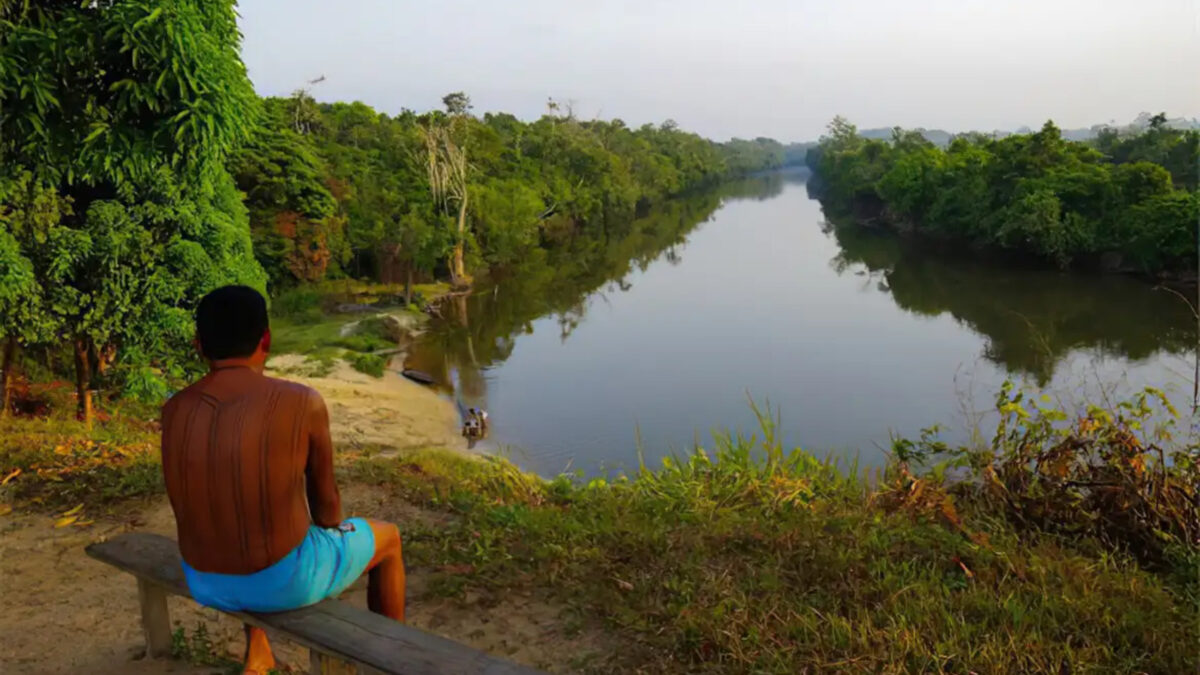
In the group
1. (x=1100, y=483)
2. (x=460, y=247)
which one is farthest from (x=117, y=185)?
(x=460, y=247)

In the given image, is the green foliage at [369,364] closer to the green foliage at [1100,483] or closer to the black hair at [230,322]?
the green foliage at [1100,483]

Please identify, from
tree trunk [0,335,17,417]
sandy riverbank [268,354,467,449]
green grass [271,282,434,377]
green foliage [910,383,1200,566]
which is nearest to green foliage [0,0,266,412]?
tree trunk [0,335,17,417]

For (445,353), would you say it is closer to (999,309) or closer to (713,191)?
(999,309)

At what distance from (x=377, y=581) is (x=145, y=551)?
0.89 m

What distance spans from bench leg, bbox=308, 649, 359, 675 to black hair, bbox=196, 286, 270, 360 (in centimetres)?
89

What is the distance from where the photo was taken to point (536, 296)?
87.8ft

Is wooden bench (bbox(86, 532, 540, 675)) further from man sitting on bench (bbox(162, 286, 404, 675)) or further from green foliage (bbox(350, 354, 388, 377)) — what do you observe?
green foliage (bbox(350, 354, 388, 377))

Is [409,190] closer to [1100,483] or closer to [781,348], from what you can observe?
[781,348]

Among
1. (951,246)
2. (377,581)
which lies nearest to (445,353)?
(377,581)

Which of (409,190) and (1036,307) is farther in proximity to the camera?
(409,190)

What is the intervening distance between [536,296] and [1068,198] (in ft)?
62.3

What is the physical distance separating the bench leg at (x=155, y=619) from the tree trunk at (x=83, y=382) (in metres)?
4.52

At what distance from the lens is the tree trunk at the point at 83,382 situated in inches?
258

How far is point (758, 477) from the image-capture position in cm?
584
